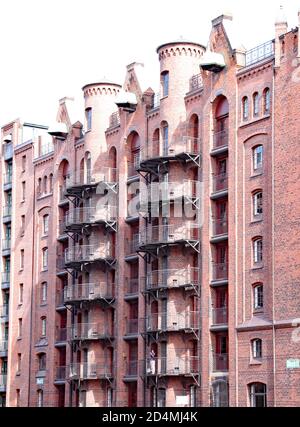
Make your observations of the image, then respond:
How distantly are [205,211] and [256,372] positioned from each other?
1042 centimetres

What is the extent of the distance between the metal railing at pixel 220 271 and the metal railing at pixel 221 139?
693 cm

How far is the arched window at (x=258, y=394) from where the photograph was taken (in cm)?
5000

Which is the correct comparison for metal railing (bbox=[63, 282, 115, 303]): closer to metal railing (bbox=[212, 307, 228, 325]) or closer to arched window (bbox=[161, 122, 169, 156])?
arched window (bbox=[161, 122, 169, 156])

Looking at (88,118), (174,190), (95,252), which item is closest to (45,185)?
(88,118)

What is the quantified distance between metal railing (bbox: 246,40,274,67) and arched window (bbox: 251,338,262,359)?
15495 millimetres

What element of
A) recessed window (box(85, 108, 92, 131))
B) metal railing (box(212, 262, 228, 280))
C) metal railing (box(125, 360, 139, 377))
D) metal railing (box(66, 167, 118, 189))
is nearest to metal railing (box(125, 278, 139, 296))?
metal railing (box(125, 360, 139, 377))

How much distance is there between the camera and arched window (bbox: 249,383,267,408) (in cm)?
5000

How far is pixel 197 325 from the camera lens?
55406 mm

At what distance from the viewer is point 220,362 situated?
53688mm

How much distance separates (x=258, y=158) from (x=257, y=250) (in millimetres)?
5124

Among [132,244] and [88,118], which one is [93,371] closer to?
[132,244]
